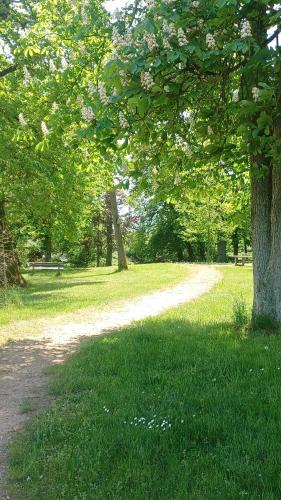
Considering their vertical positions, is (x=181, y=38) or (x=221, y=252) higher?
(x=181, y=38)

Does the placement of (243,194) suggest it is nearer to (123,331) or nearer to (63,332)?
(123,331)

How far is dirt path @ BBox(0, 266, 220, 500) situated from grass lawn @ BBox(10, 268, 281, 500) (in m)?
0.34

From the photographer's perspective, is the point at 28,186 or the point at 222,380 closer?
the point at 222,380

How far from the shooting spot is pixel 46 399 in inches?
244

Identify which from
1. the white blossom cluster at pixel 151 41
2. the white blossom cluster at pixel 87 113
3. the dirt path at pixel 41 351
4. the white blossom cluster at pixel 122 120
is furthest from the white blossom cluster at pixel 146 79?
the dirt path at pixel 41 351

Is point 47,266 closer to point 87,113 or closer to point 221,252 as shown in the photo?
point 221,252

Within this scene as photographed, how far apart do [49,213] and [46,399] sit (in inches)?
547

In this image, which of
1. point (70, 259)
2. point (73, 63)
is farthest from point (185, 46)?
point (70, 259)

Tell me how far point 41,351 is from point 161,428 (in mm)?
4999

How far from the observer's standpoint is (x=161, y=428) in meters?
4.57

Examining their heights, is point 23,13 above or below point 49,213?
above

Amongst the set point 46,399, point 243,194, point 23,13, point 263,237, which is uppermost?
point 23,13

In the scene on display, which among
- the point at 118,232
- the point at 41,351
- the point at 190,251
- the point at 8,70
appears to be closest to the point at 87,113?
the point at 41,351

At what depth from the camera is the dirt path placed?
5.82 metres
